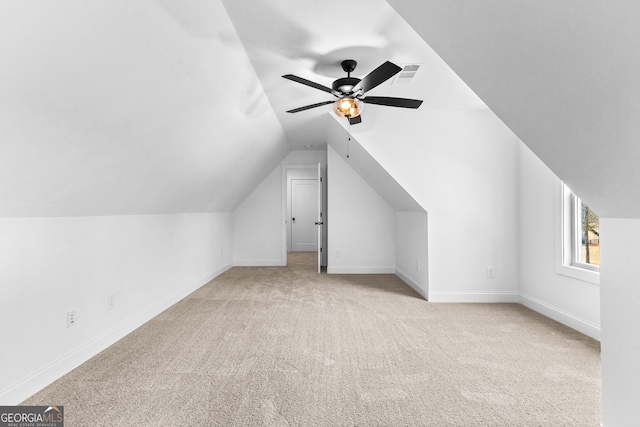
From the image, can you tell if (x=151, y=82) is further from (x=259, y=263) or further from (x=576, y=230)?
(x=259, y=263)

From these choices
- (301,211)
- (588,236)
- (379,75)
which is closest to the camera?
(379,75)

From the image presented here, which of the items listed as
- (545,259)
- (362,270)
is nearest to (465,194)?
(545,259)

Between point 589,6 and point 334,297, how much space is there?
12.6 ft

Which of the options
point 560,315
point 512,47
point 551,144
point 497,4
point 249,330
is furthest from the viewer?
point 560,315

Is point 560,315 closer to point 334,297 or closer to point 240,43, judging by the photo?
point 334,297

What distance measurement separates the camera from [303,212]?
9.48m

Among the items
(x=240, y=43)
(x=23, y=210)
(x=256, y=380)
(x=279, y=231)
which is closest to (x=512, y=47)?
(x=240, y=43)

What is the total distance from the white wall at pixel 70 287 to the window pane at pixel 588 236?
4227 mm

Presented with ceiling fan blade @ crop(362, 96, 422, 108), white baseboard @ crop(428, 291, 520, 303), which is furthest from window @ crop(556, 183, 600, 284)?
ceiling fan blade @ crop(362, 96, 422, 108)

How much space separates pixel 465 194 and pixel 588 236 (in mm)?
1306

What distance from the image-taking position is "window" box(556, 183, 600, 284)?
123 inches

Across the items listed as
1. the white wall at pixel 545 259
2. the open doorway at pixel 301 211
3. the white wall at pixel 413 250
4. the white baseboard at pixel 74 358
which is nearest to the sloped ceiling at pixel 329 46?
the white wall at pixel 545 259

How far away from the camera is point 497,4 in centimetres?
108

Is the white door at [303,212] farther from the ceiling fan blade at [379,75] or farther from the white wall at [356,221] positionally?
the ceiling fan blade at [379,75]
